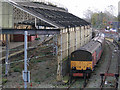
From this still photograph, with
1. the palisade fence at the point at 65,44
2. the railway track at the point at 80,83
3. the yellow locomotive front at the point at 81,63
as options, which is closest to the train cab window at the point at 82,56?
the yellow locomotive front at the point at 81,63

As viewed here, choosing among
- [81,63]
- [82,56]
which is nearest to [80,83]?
[81,63]

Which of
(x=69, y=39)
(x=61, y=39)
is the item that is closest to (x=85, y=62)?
(x=61, y=39)

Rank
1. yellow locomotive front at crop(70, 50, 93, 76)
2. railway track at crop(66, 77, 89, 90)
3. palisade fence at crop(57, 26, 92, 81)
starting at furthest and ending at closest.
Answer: palisade fence at crop(57, 26, 92, 81) < yellow locomotive front at crop(70, 50, 93, 76) < railway track at crop(66, 77, 89, 90)

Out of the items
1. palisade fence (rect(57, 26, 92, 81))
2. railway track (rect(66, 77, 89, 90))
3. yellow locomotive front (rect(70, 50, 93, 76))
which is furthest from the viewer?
palisade fence (rect(57, 26, 92, 81))

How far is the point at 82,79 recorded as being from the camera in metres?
15.9

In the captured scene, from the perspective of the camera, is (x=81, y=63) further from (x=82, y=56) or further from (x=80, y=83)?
(x=80, y=83)

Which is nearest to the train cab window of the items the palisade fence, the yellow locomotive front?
the yellow locomotive front

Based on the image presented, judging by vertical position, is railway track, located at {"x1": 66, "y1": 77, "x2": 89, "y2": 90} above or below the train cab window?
below

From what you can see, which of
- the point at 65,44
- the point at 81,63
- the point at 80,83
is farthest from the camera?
the point at 65,44

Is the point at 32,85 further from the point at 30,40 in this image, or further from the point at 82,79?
the point at 30,40

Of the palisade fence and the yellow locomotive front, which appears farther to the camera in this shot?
the palisade fence

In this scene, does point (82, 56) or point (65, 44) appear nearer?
point (82, 56)

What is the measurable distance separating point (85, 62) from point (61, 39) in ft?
7.89

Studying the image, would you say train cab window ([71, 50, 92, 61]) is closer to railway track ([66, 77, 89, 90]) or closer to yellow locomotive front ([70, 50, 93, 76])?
yellow locomotive front ([70, 50, 93, 76])
